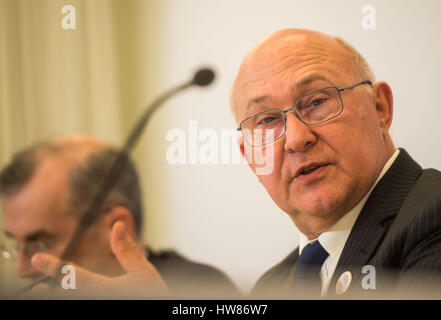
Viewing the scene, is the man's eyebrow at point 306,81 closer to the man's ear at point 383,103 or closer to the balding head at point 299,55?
the balding head at point 299,55

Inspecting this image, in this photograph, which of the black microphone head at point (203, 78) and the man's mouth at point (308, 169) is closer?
the man's mouth at point (308, 169)

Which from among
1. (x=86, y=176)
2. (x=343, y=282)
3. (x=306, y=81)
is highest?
(x=306, y=81)

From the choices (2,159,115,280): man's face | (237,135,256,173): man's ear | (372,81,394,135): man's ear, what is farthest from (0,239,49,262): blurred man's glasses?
(372,81,394,135): man's ear

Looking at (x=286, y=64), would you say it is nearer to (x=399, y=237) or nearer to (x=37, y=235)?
(x=399, y=237)

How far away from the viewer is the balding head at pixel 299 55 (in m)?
1.15

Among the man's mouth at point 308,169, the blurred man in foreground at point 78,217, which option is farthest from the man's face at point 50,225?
the man's mouth at point 308,169

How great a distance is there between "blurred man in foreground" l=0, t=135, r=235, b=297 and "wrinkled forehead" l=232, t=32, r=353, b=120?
1.29 feet

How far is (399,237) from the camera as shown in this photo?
1014 millimetres

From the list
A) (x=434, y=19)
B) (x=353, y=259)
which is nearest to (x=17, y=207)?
(x=353, y=259)

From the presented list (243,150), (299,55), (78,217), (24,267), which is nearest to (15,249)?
(24,267)

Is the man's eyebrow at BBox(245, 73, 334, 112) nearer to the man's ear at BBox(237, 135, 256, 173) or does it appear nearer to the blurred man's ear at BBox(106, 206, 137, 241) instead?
the man's ear at BBox(237, 135, 256, 173)

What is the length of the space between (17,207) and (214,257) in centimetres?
54

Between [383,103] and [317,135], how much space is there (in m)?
0.23

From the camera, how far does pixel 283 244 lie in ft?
4.09
